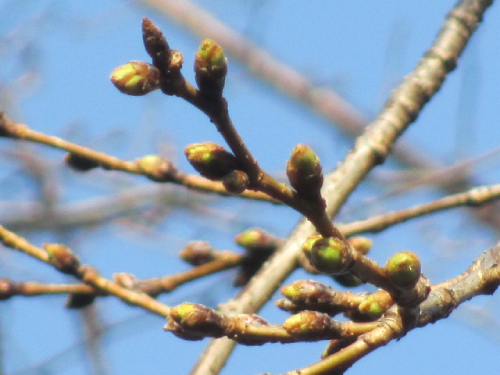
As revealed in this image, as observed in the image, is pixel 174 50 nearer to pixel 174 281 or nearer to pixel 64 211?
pixel 174 281

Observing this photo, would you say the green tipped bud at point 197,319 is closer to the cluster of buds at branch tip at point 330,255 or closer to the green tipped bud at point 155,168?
the cluster of buds at branch tip at point 330,255

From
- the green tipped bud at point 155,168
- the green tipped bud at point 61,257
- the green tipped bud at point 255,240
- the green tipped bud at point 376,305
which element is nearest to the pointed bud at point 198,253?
the green tipped bud at point 255,240

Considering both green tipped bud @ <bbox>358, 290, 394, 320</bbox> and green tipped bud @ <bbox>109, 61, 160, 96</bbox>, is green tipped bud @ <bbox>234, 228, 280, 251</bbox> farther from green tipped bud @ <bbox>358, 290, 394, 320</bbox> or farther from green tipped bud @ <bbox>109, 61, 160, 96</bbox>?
green tipped bud @ <bbox>109, 61, 160, 96</bbox>

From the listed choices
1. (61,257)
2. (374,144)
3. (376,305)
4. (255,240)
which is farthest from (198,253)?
(376,305)

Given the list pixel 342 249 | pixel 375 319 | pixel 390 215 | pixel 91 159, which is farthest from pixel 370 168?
pixel 342 249

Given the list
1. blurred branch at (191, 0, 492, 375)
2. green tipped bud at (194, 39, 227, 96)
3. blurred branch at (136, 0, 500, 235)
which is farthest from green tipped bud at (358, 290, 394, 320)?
blurred branch at (136, 0, 500, 235)
